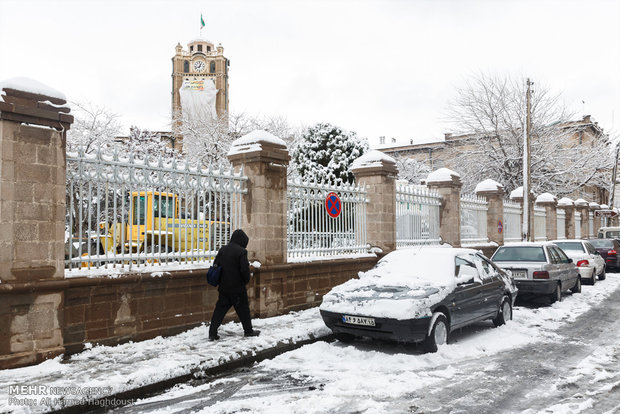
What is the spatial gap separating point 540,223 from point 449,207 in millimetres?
11550

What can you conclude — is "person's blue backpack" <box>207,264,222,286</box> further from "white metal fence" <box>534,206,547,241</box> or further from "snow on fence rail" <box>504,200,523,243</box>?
"white metal fence" <box>534,206,547,241</box>

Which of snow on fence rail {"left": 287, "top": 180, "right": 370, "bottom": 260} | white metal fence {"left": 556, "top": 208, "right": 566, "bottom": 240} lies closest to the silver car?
snow on fence rail {"left": 287, "top": 180, "right": 370, "bottom": 260}

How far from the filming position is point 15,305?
18.5 ft

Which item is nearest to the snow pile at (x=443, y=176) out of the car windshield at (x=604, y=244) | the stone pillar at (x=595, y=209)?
the car windshield at (x=604, y=244)

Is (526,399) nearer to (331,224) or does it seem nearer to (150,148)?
(331,224)

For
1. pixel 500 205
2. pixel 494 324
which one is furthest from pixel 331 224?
pixel 500 205

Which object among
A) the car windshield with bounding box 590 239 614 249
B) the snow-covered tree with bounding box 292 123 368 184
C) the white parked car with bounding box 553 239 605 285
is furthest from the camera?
the snow-covered tree with bounding box 292 123 368 184

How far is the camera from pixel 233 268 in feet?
23.1

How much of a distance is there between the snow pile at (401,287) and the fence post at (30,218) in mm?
3695

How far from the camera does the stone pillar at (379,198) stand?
1170 cm

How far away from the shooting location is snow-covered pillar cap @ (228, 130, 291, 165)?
8.82 meters

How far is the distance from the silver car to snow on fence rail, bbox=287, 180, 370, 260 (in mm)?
3456

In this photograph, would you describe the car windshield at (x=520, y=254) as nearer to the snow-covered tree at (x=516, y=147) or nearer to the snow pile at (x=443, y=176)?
the snow pile at (x=443, y=176)

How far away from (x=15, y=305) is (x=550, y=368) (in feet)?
21.3
